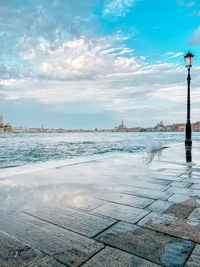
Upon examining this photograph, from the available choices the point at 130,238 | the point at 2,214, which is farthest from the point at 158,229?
the point at 2,214

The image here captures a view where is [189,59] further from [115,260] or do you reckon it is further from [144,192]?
[115,260]

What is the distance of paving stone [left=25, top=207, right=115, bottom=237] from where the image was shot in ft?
8.19

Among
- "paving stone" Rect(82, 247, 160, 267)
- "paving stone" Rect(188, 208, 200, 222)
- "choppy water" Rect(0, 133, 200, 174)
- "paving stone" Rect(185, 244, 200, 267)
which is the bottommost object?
"choppy water" Rect(0, 133, 200, 174)

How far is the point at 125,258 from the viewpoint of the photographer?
1915mm

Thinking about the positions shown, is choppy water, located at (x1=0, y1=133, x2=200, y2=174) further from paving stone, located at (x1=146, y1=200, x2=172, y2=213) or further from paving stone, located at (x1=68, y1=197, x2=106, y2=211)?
paving stone, located at (x1=146, y1=200, x2=172, y2=213)

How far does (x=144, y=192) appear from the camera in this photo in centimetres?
395

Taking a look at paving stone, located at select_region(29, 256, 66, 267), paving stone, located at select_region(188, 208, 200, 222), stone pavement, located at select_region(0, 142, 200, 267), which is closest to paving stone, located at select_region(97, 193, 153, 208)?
stone pavement, located at select_region(0, 142, 200, 267)

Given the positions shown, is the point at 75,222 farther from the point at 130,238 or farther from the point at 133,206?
the point at 133,206

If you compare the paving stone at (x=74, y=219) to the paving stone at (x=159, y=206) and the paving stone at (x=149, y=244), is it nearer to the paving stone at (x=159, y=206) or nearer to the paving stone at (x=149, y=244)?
the paving stone at (x=149, y=244)

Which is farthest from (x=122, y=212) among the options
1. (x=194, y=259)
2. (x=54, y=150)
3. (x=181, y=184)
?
(x=54, y=150)

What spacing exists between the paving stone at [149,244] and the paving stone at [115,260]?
0.07m

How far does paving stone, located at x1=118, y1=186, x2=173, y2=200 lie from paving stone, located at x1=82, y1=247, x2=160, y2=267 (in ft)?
5.99

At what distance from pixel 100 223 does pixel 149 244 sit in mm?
709

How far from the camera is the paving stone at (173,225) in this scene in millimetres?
2352
